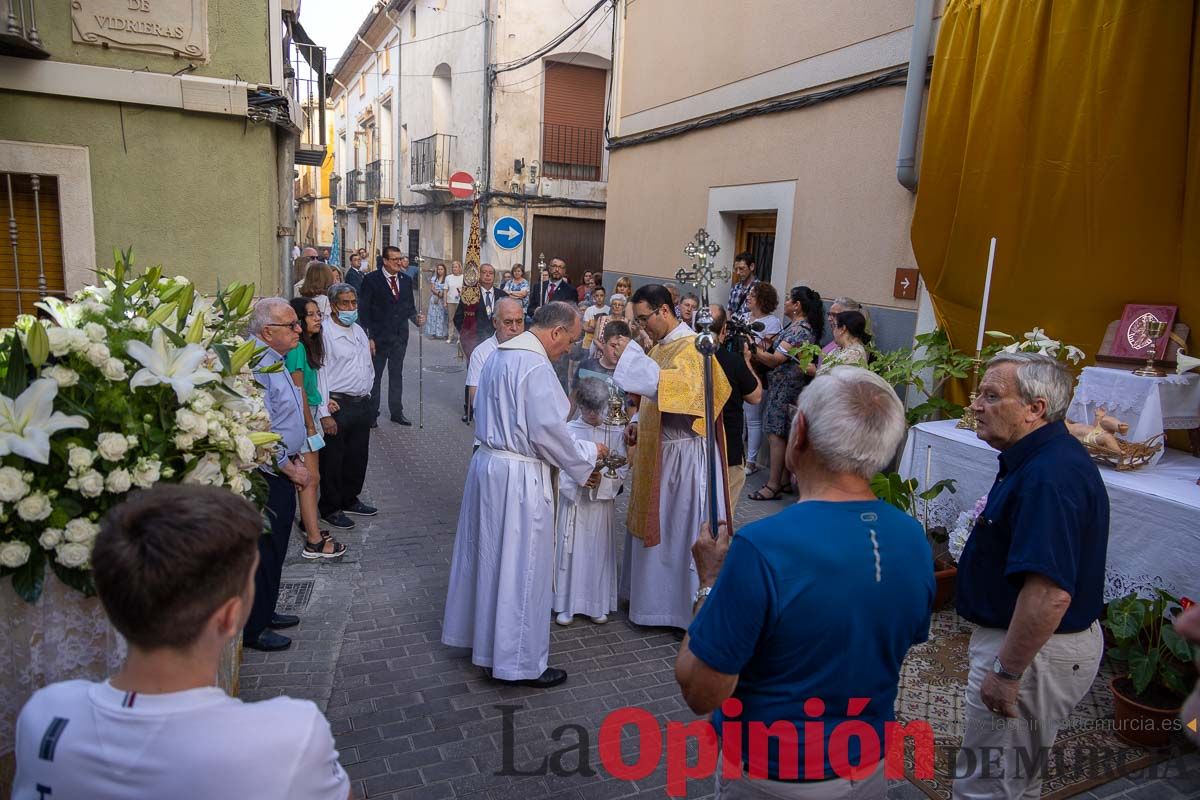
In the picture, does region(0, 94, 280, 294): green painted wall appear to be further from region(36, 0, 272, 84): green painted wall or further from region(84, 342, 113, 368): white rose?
region(84, 342, 113, 368): white rose

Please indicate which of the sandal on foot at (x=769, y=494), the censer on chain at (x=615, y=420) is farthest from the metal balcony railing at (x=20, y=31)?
the sandal on foot at (x=769, y=494)

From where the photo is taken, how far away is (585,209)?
19.2m

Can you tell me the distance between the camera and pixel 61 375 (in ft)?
7.34

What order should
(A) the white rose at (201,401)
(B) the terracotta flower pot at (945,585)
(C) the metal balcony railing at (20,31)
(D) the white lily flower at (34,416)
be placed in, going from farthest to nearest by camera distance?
(C) the metal balcony railing at (20,31) < (B) the terracotta flower pot at (945,585) < (A) the white rose at (201,401) < (D) the white lily flower at (34,416)

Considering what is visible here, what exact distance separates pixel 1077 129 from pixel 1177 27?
0.73 metres

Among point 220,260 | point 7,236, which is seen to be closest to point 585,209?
point 220,260

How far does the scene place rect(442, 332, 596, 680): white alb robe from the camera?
3.81 meters

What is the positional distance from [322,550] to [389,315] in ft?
14.7

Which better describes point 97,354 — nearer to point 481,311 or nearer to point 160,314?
point 160,314

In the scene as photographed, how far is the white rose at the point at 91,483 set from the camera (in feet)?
7.21

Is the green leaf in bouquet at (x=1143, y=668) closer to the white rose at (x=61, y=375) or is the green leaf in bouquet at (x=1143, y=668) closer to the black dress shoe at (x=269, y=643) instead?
the black dress shoe at (x=269, y=643)

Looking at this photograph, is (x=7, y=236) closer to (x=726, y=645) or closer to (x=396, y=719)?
(x=396, y=719)

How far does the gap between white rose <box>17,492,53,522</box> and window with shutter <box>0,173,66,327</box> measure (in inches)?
220

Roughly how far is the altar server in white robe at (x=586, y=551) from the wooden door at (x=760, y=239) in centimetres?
494
